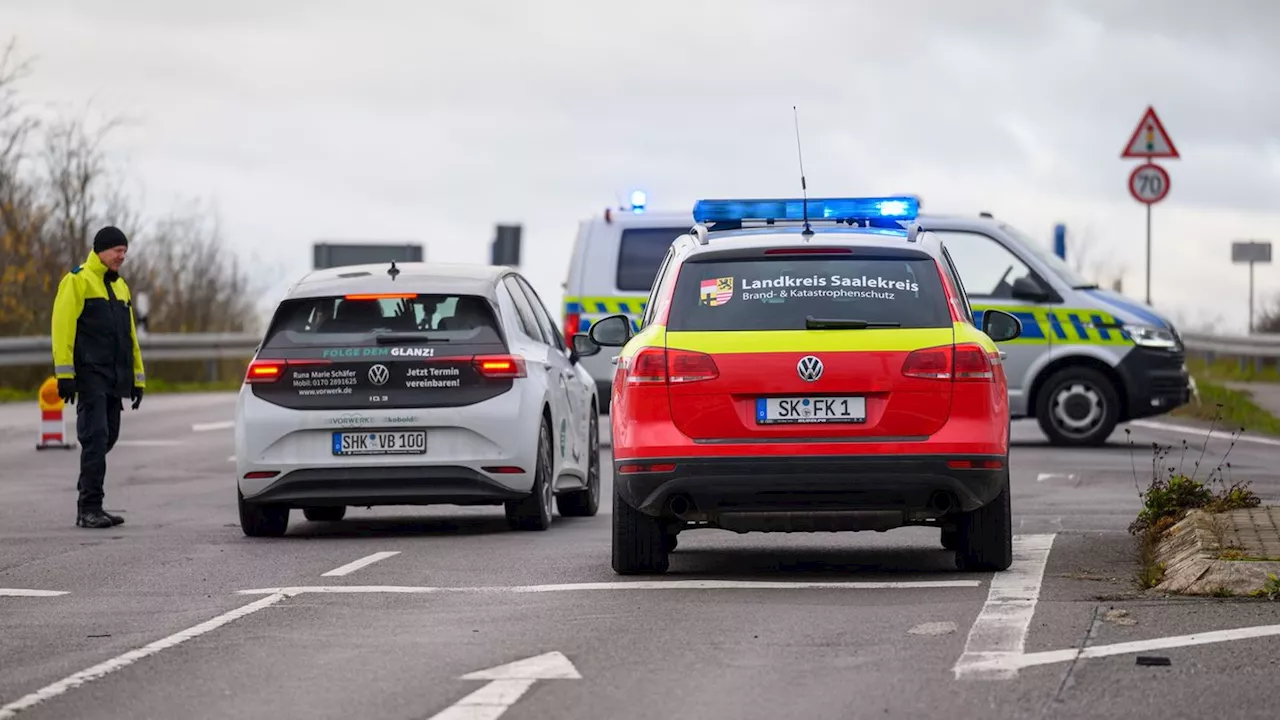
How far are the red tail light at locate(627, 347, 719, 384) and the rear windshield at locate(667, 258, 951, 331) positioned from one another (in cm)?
16

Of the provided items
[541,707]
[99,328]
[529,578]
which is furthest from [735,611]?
[99,328]

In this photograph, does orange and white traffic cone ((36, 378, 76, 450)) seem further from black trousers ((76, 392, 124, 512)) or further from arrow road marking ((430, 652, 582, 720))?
arrow road marking ((430, 652, 582, 720))

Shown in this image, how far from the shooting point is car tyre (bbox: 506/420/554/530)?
13.3 metres

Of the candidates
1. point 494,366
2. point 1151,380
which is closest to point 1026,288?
point 1151,380

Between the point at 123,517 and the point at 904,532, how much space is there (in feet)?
17.1

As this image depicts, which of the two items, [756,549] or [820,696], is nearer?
[820,696]

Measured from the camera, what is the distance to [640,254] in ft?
72.6

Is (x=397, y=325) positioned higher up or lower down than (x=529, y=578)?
higher up

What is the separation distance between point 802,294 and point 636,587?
1502 millimetres

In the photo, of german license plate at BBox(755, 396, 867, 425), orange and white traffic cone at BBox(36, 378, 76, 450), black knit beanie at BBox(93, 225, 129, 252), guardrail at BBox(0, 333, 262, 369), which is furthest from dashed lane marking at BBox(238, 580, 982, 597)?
guardrail at BBox(0, 333, 262, 369)

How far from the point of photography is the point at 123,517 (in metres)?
15.1

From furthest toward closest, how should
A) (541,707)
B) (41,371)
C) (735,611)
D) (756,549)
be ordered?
(41,371)
(756,549)
(735,611)
(541,707)

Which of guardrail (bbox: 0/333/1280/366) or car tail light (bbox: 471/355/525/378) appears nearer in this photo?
car tail light (bbox: 471/355/525/378)

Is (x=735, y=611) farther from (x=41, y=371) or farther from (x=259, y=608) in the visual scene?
(x=41, y=371)
